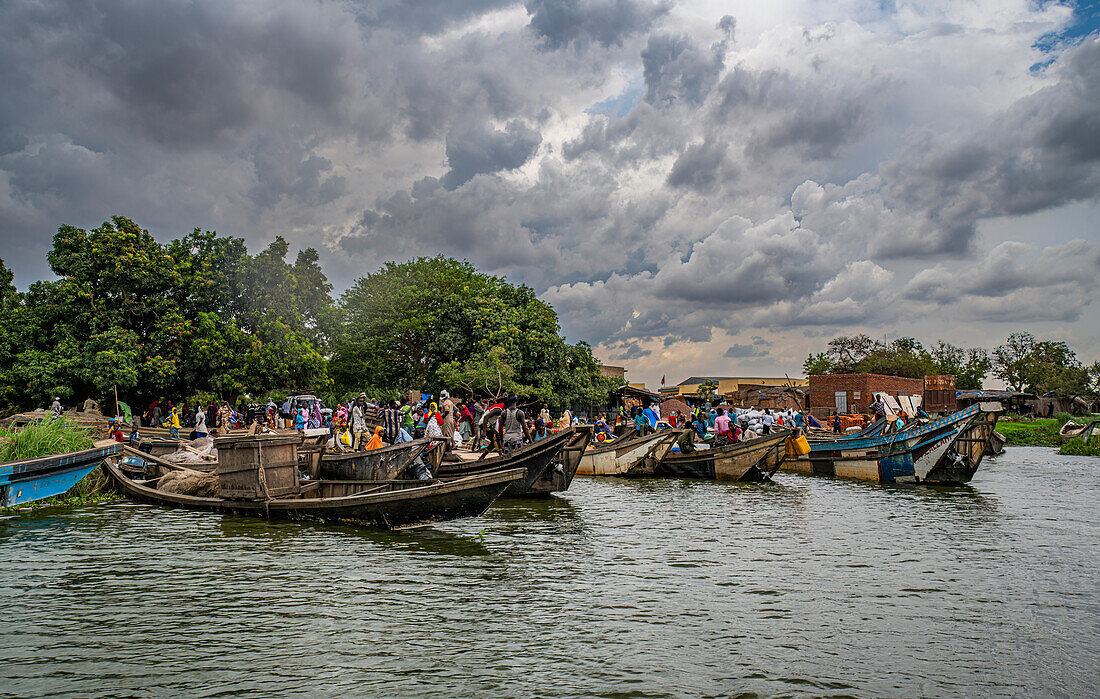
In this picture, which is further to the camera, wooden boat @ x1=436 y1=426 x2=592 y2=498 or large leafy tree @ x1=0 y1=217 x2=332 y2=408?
large leafy tree @ x1=0 y1=217 x2=332 y2=408

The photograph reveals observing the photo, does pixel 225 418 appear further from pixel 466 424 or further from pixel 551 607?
pixel 551 607

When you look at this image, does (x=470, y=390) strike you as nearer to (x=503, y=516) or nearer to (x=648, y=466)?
(x=648, y=466)

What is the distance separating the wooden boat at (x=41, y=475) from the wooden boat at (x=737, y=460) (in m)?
15.8

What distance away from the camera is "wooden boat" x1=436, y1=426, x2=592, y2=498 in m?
14.4

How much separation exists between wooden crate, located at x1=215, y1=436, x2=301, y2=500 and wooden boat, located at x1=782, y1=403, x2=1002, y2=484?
53.7ft

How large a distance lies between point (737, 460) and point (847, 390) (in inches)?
1159

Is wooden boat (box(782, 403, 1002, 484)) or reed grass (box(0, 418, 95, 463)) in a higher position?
reed grass (box(0, 418, 95, 463))

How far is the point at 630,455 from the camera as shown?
21.9m

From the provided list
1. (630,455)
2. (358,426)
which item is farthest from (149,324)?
(630,455)

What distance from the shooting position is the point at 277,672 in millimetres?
5551

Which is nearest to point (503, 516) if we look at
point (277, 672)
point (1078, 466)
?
point (277, 672)

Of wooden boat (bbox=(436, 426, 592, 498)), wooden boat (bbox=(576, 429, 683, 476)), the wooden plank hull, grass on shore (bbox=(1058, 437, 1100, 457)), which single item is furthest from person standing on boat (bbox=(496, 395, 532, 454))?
grass on shore (bbox=(1058, 437, 1100, 457))

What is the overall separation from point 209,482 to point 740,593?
11553mm

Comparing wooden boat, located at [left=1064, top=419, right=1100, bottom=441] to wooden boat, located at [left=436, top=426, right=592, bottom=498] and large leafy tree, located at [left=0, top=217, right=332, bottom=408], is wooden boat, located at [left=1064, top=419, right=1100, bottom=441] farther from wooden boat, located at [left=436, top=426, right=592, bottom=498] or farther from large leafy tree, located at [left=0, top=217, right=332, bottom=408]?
large leafy tree, located at [left=0, top=217, right=332, bottom=408]
